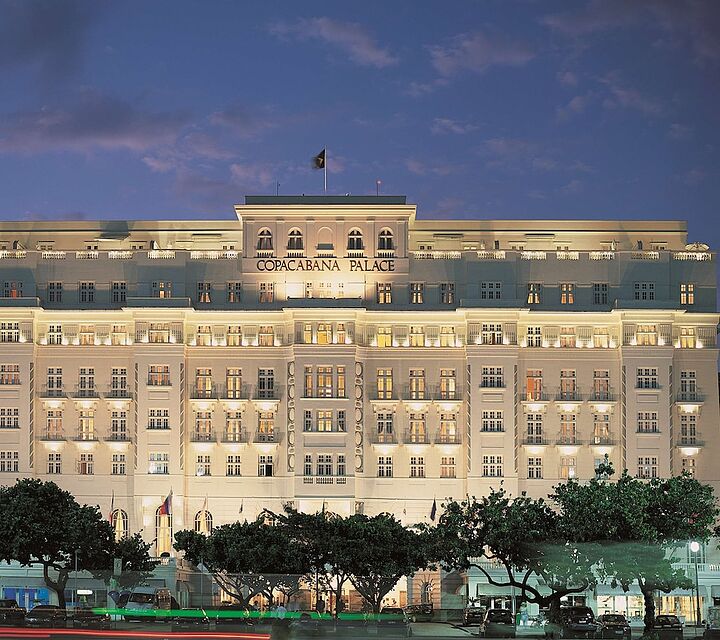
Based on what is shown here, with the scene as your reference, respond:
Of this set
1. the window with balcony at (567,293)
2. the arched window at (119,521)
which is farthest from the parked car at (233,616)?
the window with balcony at (567,293)

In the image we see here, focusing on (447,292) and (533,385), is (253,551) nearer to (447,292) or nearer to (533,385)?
(533,385)

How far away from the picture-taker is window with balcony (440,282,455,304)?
13425 cm

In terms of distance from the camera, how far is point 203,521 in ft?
428

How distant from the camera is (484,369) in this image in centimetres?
13112

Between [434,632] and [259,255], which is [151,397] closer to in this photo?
[259,255]

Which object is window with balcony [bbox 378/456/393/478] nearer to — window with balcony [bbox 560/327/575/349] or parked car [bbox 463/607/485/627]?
window with balcony [bbox 560/327/575/349]

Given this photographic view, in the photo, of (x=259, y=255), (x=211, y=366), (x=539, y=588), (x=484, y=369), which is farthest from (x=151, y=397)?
(x=539, y=588)

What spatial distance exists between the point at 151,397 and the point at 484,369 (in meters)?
29.6

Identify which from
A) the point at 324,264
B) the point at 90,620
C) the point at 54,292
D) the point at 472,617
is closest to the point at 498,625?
the point at 472,617

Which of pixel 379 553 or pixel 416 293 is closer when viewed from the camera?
pixel 379 553

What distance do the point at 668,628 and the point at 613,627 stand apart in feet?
10.9

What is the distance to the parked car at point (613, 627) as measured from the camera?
8400cm

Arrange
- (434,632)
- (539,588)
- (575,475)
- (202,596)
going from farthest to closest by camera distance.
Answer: (575,475) → (539,588) → (434,632) → (202,596)

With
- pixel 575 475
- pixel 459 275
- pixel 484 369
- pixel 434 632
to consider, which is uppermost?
pixel 459 275
